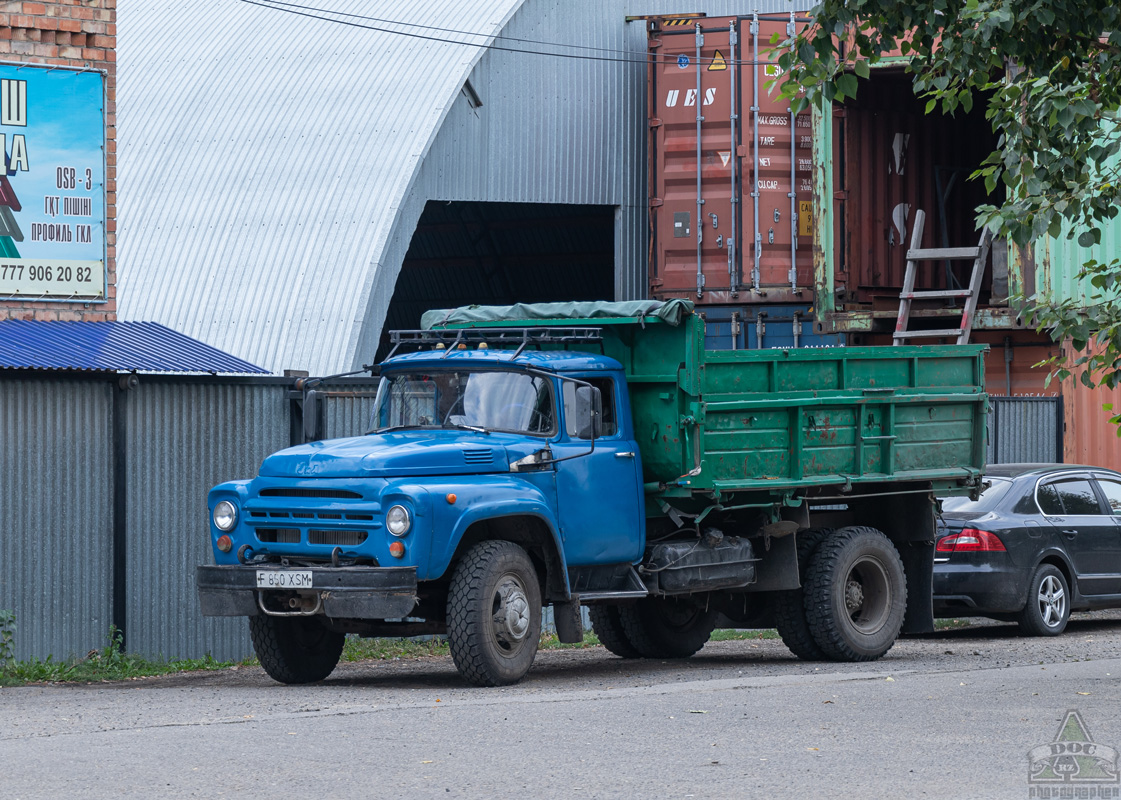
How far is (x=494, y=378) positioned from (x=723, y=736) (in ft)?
11.8

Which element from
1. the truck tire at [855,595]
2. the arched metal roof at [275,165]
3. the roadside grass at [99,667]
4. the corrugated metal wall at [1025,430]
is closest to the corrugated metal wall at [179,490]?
the roadside grass at [99,667]

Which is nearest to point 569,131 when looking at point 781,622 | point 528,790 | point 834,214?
point 834,214

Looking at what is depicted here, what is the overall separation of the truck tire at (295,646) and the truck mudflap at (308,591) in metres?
0.20

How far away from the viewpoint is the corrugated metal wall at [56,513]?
1195 cm

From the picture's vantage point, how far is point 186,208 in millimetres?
22203

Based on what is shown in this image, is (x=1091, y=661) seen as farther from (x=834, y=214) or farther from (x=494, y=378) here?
(x=834, y=214)

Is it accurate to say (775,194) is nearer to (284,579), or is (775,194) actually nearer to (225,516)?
(225,516)

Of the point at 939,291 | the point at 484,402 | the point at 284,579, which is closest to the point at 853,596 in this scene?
the point at 484,402

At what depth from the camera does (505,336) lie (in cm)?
1202

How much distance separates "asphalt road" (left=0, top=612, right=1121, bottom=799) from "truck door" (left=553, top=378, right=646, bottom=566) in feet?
3.03

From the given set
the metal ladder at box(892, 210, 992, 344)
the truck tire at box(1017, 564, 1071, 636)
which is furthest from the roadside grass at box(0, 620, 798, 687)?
the metal ladder at box(892, 210, 992, 344)

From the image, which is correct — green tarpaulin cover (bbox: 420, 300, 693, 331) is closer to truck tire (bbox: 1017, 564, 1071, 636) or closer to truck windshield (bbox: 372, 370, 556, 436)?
truck windshield (bbox: 372, 370, 556, 436)

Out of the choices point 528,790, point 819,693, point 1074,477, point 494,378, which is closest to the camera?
point 528,790

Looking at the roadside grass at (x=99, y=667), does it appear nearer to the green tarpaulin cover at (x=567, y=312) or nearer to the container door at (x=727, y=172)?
the green tarpaulin cover at (x=567, y=312)
